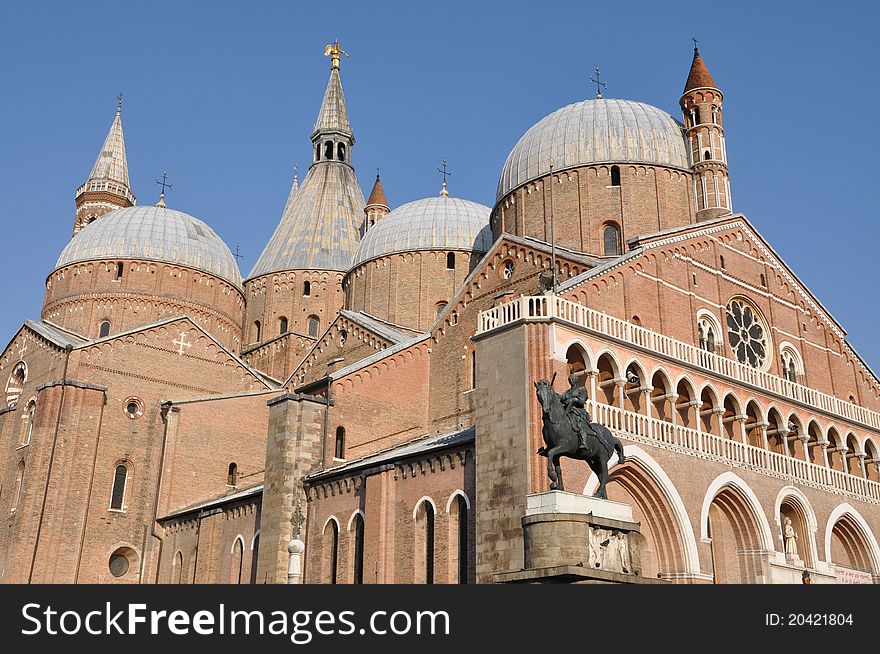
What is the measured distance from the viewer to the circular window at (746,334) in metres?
28.3

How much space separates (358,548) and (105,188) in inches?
1536

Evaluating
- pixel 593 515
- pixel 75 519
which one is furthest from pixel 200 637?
pixel 75 519

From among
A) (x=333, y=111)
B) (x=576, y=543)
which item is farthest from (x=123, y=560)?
(x=333, y=111)

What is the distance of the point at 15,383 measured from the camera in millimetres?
36094

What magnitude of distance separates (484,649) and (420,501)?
1274 cm

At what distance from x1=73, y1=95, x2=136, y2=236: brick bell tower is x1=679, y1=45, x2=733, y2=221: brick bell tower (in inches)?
1410

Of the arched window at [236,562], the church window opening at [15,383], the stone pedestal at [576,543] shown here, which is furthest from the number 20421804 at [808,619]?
the church window opening at [15,383]

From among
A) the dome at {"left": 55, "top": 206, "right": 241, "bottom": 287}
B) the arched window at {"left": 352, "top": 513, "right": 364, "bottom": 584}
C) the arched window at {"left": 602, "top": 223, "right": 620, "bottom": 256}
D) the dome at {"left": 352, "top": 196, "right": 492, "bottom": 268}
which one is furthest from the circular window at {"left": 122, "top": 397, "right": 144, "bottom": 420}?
the arched window at {"left": 602, "top": 223, "right": 620, "bottom": 256}

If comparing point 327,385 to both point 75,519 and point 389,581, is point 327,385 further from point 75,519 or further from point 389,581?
point 75,519

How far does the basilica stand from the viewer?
22906mm

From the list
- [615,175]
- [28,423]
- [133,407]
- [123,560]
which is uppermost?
[615,175]

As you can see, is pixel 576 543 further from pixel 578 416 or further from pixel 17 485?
pixel 17 485

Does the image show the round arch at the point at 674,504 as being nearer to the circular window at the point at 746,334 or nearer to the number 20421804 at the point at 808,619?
the circular window at the point at 746,334

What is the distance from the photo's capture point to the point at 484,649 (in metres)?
11.5
